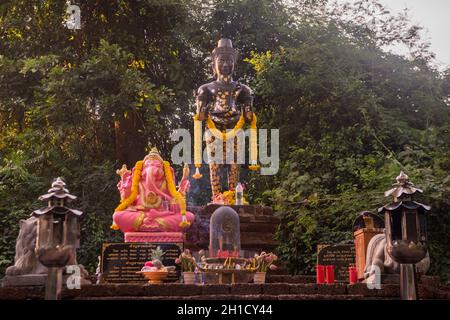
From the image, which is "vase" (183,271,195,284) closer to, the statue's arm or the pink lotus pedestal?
the pink lotus pedestal

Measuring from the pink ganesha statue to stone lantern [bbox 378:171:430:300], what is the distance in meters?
5.00

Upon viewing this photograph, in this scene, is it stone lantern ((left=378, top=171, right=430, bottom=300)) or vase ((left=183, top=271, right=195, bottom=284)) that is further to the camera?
vase ((left=183, top=271, right=195, bottom=284))

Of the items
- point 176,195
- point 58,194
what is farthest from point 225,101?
point 58,194

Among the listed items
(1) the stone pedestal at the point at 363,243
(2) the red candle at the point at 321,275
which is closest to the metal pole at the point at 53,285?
(2) the red candle at the point at 321,275

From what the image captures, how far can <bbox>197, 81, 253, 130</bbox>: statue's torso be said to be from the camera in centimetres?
1390

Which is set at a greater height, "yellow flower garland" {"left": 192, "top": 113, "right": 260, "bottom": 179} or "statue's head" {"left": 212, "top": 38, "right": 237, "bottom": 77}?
"statue's head" {"left": 212, "top": 38, "right": 237, "bottom": 77}

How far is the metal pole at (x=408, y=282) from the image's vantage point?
25.0ft

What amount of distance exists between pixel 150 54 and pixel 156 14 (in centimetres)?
134

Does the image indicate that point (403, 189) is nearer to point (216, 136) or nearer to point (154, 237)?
point (154, 237)

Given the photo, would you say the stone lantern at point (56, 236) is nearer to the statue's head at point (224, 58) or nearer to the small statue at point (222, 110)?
the small statue at point (222, 110)

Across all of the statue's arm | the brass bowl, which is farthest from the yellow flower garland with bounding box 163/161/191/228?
the brass bowl

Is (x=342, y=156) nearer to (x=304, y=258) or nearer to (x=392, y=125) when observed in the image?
(x=392, y=125)

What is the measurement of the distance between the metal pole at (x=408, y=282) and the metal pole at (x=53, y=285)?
14.0 feet
